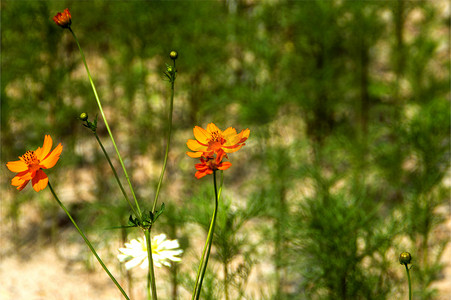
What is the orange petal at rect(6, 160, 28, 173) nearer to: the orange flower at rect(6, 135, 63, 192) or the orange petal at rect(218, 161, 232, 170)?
the orange flower at rect(6, 135, 63, 192)

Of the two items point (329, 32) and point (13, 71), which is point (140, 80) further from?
point (329, 32)

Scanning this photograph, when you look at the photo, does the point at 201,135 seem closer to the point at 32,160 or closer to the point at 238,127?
the point at 32,160

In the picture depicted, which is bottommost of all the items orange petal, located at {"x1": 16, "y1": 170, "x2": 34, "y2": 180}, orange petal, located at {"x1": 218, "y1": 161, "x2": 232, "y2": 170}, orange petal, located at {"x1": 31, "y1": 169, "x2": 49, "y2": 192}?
orange petal, located at {"x1": 218, "y1": 161, "x2": 232, "y2": 170}

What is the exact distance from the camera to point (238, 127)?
398 centimetres

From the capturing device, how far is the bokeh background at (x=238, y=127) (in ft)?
8.31

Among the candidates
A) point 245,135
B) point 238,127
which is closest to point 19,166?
point 245,135

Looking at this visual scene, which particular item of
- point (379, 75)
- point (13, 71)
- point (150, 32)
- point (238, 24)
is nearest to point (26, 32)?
point (13, 71)

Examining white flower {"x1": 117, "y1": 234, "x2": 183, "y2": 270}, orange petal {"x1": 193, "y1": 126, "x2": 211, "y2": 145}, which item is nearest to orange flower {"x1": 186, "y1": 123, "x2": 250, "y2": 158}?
orange petal {"x1": 193, "y1": 126, "x2": 211, "y2": 145}

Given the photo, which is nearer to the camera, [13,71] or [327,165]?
[13,71]

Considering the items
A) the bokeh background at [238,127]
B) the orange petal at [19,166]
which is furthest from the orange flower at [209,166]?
the bokeh background at [238,127]

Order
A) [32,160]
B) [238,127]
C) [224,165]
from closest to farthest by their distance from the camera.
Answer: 1. [224,165]
2. [32,160]
3. [238,127]

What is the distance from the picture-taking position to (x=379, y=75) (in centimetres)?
469

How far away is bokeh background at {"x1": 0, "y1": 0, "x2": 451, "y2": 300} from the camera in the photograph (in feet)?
8.31

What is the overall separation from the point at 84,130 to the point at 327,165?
2079 millimetres
